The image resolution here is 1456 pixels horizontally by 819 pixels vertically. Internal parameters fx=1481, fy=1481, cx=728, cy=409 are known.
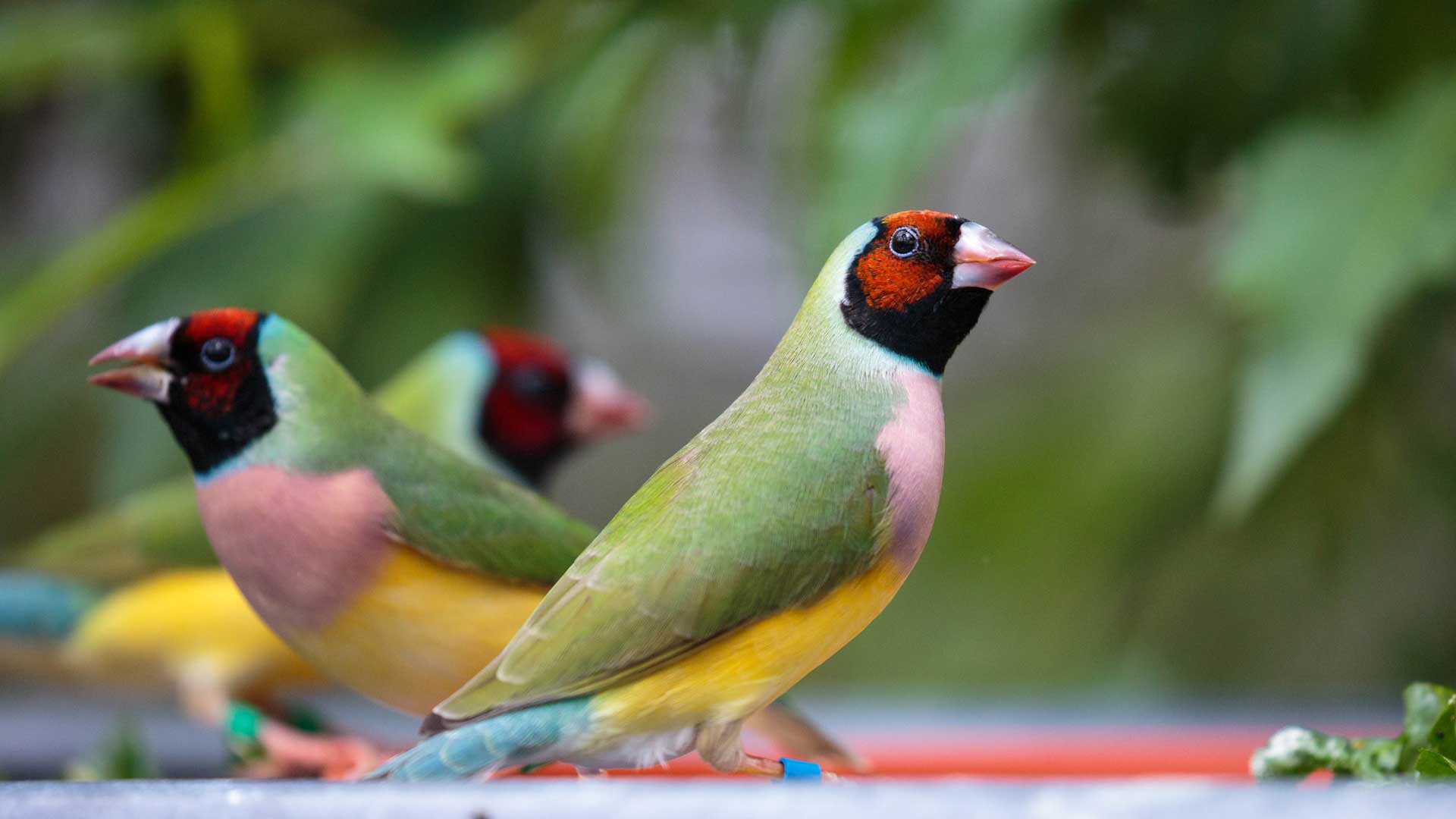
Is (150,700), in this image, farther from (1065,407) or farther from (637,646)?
(1065,407)

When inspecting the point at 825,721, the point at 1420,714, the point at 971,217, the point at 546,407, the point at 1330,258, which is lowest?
the point at 1420,714

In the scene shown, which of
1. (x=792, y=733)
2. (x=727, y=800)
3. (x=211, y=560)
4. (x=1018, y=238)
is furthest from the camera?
(x=1018, y=238)

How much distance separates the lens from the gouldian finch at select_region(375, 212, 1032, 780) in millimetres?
648

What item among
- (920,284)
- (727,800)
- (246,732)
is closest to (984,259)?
(920,284)

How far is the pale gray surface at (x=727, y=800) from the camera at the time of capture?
0.48 metres

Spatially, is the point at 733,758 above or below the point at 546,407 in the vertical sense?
below

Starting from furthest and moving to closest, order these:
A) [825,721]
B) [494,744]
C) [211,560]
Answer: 1. [825,721]
2. [211,560]
3. [494,744]

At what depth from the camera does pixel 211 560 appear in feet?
4.34

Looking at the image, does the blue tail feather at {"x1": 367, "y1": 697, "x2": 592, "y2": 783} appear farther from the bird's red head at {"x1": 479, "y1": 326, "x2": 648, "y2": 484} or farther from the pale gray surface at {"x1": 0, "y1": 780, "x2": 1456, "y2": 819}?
the bird's red head at {"x1": 479, "y1": 326, "x2": 648, "y2": 484}

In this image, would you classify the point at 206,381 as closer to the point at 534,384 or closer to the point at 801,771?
the point at 801,771

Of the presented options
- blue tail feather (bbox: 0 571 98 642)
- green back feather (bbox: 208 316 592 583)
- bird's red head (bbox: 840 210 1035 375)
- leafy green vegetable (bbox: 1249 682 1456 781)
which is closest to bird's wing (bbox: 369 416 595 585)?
green back feather (bbox: 208 316 592 583)

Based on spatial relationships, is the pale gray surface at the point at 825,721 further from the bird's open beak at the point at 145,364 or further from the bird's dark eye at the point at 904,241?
the bird's dark eye at the point at 904,241

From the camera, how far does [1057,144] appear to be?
217 centimetres

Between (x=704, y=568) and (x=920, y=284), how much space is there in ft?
0.55
